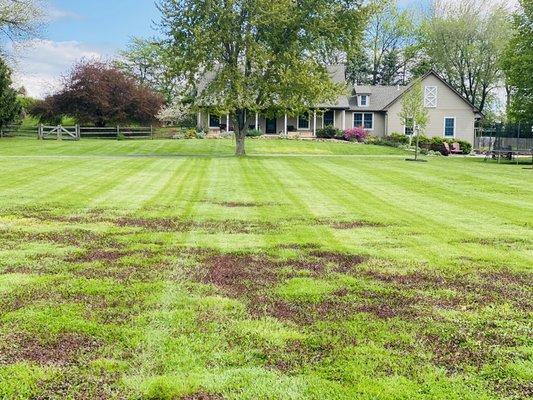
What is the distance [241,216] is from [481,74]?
57.5 m

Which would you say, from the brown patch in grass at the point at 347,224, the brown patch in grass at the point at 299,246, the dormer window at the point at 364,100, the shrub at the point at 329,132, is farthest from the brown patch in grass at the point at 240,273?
the dormer window at the point at 364,100

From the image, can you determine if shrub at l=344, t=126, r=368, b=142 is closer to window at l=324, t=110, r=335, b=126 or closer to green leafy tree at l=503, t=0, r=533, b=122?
window at l=324, t=110, r=335, b=126

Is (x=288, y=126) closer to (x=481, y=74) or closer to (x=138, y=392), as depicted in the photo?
(x=481, y=74)

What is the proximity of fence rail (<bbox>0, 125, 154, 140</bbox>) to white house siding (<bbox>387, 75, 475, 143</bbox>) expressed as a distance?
22636 mm

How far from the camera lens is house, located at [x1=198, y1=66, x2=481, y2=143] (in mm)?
48656

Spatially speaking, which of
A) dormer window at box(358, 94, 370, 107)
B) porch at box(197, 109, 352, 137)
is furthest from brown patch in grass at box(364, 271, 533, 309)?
dormer window at box(358, 94, 370, 107)

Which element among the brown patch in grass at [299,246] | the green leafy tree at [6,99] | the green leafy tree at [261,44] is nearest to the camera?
the brown patch in grass at [299,246]

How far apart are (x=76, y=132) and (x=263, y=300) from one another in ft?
134

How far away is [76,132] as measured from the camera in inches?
1702

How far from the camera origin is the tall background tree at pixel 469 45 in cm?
5828

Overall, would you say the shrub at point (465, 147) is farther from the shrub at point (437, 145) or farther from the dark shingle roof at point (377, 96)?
the dark shingle roof at point (377, 96)

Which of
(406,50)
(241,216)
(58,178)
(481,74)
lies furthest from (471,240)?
(406,50)

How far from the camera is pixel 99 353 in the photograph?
14.5 ft

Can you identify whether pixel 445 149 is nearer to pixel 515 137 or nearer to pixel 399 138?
pixel 399 138
